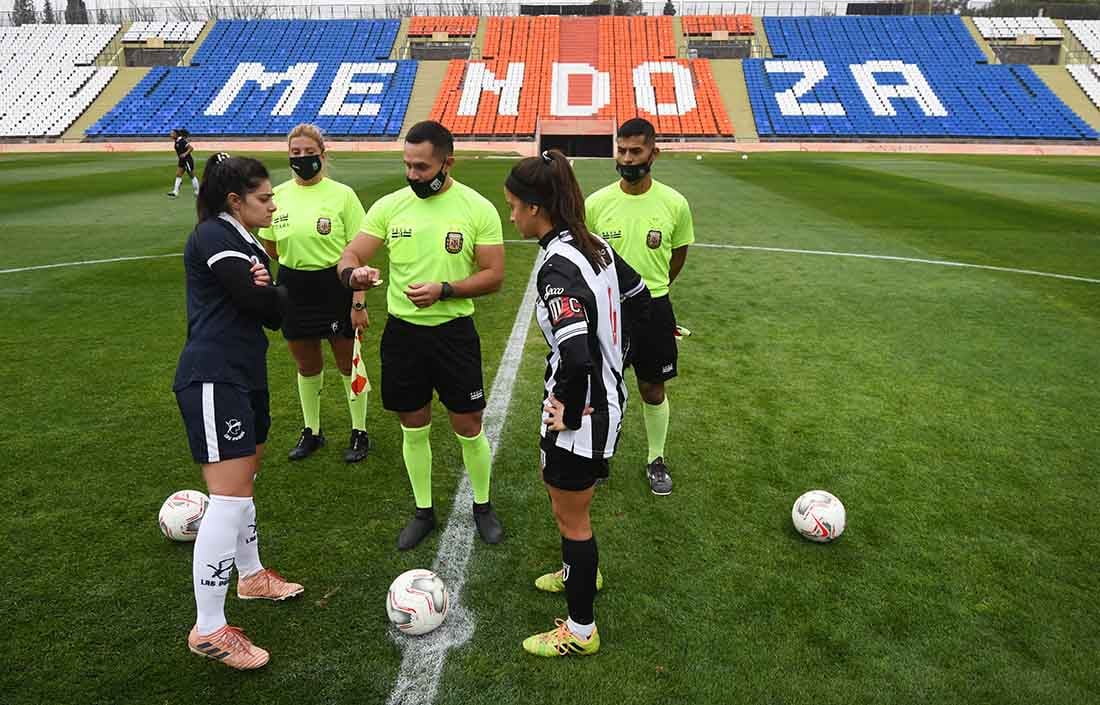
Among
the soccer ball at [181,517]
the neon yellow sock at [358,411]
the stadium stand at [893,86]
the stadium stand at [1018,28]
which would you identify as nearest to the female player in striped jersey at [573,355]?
the soccer ball at [181,517]

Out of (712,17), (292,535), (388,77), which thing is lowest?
(292,535)

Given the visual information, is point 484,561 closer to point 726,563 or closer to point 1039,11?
point 726,563

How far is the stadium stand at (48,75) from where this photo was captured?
45.9 meters

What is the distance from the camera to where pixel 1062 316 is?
8.69 meters

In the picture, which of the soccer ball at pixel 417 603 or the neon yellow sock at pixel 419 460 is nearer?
the soccer ball at pixel 417 603

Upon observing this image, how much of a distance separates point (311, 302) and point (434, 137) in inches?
79.7

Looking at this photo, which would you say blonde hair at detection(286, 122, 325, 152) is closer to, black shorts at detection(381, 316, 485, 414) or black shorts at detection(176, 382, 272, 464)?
black shorts at detection(381, 316, 485, 414)

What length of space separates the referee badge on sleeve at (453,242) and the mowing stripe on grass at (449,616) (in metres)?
1.82

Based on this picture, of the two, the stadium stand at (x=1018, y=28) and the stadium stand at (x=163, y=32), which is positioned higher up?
the stadium stand at (x=1018, y=28)

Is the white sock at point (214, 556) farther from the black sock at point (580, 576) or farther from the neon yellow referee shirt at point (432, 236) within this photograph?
the black sock at point (580, 576)

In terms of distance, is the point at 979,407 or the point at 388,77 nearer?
the point at 979,407

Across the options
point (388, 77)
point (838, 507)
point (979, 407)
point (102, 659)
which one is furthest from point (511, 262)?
point (388, 77)

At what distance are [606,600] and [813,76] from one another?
55973 millimetres

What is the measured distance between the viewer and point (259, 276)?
9.98ft
